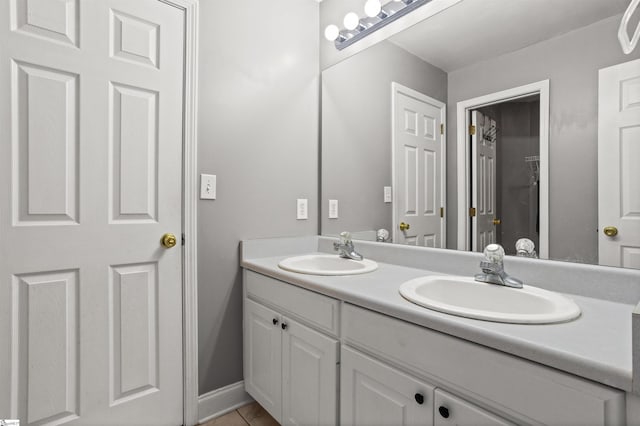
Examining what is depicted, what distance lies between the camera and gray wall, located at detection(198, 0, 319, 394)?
1621 mm

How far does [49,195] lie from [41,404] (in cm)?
79

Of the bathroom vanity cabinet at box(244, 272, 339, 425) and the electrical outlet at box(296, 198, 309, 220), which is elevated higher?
the electrical outlet at box(296, 198, 309, 220)

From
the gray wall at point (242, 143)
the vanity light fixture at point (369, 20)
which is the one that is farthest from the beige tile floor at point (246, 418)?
the vanity light fixture at point (369, 20)

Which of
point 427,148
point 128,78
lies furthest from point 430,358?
point 128,78

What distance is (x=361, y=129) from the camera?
1888mm

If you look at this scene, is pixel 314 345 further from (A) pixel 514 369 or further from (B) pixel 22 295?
(B) pixel 22 295

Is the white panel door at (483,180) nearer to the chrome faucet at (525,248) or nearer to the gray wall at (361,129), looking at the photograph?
the chrome faucet at (525,248)

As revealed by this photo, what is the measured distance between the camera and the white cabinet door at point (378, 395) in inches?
34.7

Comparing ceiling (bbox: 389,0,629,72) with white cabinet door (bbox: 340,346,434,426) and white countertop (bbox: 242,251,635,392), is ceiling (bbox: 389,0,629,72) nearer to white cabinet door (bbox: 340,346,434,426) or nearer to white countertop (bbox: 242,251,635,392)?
white countertop (bbox: 242,251,635,392)

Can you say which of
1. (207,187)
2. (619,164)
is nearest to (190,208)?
(207,187)

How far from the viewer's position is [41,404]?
1.21m

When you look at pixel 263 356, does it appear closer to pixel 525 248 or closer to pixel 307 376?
pixel 307 376

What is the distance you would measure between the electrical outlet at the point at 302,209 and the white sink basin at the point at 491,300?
952mm

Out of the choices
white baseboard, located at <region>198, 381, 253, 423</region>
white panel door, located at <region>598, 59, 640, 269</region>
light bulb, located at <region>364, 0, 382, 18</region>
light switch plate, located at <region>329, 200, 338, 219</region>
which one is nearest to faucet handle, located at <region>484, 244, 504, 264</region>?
white panel door, located at <region>598, 59, 640, 269</region>
